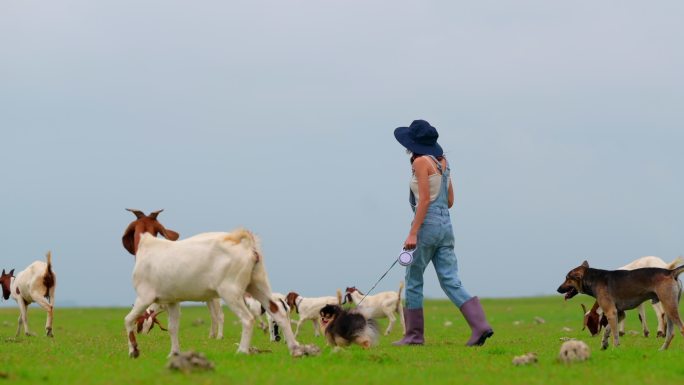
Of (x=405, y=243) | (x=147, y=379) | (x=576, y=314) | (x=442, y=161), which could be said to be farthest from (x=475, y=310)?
(x=576, y=314)

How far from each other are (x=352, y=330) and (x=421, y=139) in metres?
3.80

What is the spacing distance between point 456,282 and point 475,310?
618mm

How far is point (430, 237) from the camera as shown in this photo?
1591cm

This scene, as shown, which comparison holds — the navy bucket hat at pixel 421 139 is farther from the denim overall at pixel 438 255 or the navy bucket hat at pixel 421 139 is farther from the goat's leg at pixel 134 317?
Answer: the goat's leg at pixel 134 317

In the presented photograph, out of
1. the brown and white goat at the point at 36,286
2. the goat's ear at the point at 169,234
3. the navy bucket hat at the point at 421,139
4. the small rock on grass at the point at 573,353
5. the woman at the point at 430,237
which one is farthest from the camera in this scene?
the brown and white goat at the point at 36,286

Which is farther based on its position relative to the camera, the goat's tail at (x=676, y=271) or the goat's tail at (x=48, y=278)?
the goat's tail at (x=48, y=278)

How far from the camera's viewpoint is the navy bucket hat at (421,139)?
16.4 meters

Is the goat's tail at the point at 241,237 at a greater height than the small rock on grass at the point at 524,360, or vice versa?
the goat's tail at the point at 241,237

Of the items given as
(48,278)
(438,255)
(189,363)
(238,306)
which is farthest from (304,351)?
(48,278)

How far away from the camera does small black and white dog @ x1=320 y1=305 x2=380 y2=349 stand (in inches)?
589

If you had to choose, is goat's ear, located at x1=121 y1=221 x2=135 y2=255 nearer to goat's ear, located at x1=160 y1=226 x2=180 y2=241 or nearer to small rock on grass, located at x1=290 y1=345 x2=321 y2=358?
goat's ear, located at x1=160 y1=226 x2=180 y2=241

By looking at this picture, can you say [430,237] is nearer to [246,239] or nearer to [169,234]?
[246,239]

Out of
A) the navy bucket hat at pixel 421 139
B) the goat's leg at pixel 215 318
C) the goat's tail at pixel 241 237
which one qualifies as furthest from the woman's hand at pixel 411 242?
the goat's leg at pixel 215 318

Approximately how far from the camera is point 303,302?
27.7 metres
